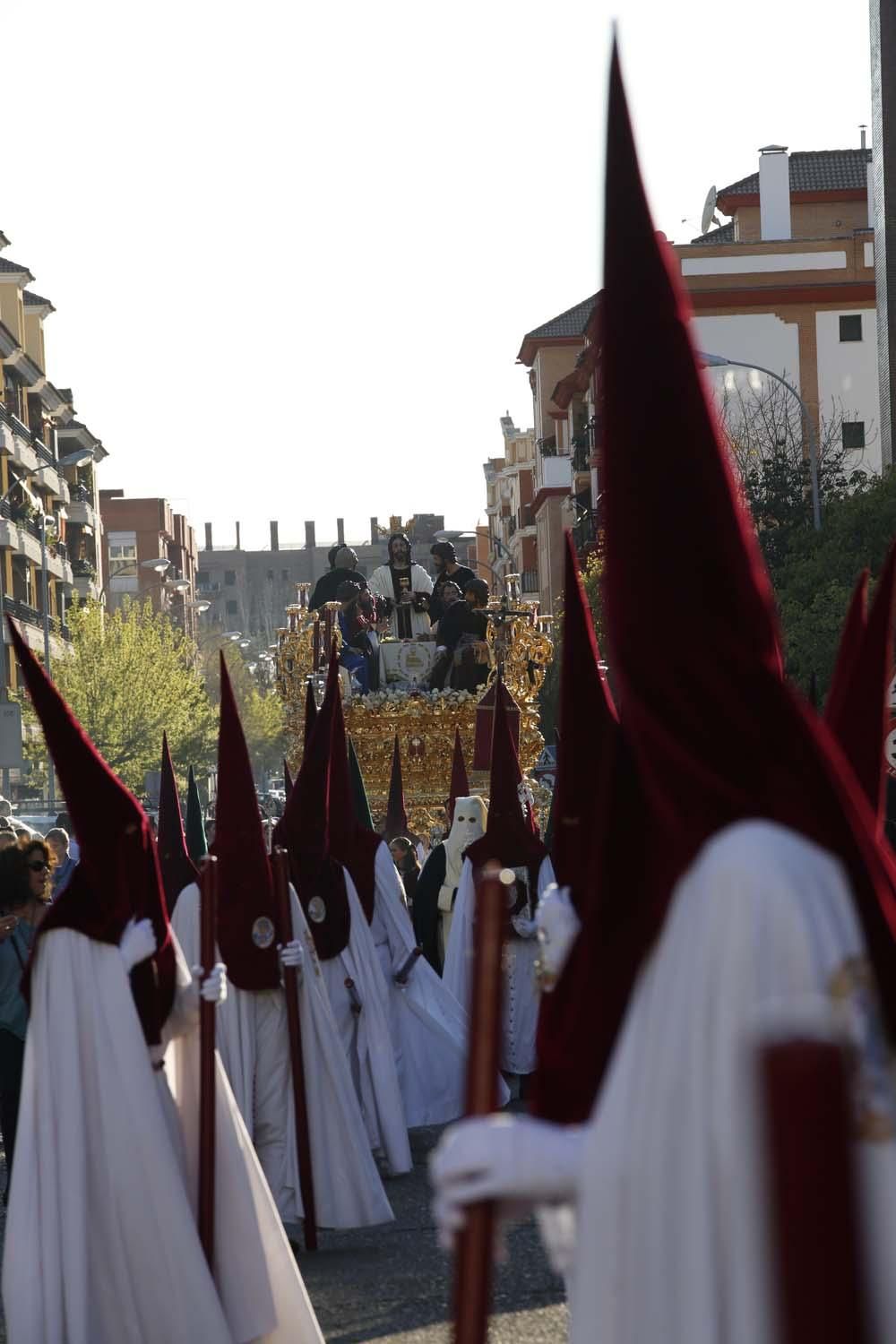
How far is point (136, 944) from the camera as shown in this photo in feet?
19.9

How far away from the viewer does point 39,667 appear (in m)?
6.31

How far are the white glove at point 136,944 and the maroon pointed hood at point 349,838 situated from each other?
5324mm

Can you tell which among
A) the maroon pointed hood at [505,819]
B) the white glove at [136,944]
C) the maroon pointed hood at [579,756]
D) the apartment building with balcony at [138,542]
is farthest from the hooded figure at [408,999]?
the apartment building with balcony at [138,542]

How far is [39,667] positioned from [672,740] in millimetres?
3446

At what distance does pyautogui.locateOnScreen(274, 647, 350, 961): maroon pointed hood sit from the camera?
1052 centimetres

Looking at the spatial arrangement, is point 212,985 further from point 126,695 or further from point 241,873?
point 126,695

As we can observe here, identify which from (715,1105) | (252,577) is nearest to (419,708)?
(715,1105)

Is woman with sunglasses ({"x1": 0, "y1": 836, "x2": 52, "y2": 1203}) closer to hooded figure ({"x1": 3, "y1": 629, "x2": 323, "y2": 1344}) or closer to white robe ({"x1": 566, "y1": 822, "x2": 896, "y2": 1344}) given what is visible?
hooded figure ({"x1": 3, "y1": 629, "x2": 323, "y2": 1344})

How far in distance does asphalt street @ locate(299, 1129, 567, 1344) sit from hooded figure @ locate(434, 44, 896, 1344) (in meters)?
4.33

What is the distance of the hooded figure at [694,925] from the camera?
288 centimetres

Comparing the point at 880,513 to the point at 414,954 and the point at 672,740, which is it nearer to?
the point at 414,954

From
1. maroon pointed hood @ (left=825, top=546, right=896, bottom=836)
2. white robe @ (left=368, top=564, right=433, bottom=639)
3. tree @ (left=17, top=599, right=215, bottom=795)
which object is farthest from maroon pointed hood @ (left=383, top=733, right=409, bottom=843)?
tree @ (left=17, top=599, right=215, bottom=795)

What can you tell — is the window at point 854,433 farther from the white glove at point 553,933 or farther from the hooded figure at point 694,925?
the hooded figure at point 694,925

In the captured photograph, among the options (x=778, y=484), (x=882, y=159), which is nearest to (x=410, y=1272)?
(x=778, y=484)
